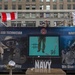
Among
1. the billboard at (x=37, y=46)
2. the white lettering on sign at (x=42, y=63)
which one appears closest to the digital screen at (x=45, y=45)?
the billboard at (x=37, y=46)

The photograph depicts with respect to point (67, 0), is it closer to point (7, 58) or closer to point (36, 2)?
point (36, 2)

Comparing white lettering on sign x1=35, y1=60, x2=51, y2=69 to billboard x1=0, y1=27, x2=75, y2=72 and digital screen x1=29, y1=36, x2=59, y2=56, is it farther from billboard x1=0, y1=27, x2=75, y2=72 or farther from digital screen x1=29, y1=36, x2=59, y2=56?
digital screen x1=29, y1=36, x2=59, y2=56

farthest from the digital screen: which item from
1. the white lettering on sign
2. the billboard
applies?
the white lettering on sign

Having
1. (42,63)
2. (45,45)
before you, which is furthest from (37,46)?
(42,63)

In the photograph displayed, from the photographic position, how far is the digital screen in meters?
8.89

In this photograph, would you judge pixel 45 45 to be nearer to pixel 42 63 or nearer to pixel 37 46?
pixel 37 46

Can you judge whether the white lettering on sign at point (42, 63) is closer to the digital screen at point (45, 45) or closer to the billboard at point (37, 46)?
the billboard at point (37, 46)

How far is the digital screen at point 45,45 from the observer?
8.89 metres

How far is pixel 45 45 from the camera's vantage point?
29.2 feet

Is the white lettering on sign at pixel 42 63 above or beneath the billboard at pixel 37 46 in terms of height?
beneath

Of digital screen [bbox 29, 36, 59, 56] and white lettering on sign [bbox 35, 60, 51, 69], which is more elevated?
digital screen [bbox 29, 36, 59, 56]

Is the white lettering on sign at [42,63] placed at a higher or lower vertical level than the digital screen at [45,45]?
lower

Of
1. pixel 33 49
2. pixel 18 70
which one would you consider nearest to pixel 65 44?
pixel 33 49

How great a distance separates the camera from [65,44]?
8.97m
